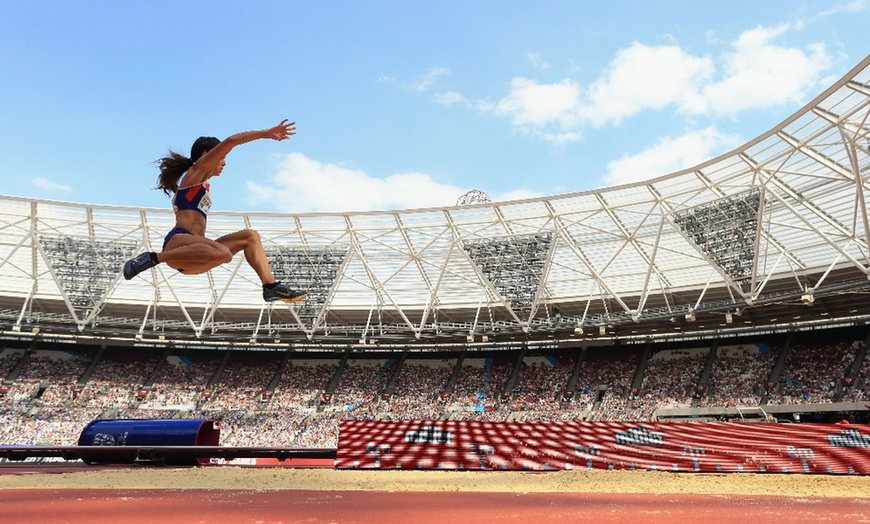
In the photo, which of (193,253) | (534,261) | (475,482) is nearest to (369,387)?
(534,261)

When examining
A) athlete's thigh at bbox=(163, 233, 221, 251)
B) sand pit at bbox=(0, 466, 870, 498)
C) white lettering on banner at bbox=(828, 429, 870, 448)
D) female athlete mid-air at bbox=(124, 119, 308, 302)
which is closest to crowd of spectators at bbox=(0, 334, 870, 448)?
white lettering on banner at bbox=(828, 429, 870, 448)

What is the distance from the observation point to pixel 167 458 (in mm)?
22969

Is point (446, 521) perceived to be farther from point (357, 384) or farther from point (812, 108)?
point (357, 384)

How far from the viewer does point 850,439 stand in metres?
18.3

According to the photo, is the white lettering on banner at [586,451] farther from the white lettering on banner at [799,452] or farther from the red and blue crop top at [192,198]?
the red and blue crop top at [192,198]

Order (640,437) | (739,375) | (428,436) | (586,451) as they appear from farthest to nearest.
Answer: (739,375) < (428,436) < (586,451) < (640,437)

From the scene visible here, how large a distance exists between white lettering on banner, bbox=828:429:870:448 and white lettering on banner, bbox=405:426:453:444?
11817 millimetres

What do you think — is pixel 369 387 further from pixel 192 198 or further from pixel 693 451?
pixel 192 198

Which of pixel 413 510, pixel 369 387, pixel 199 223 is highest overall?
pixel 199 223

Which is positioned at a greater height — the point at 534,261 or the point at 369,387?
the point at 534,261

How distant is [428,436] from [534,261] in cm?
1245

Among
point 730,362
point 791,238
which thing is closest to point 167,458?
point 791,238

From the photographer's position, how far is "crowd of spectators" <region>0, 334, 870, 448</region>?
34531mm

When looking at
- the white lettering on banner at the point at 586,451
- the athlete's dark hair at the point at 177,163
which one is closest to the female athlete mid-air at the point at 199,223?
the athlete's dark hair at the point at 177,163
